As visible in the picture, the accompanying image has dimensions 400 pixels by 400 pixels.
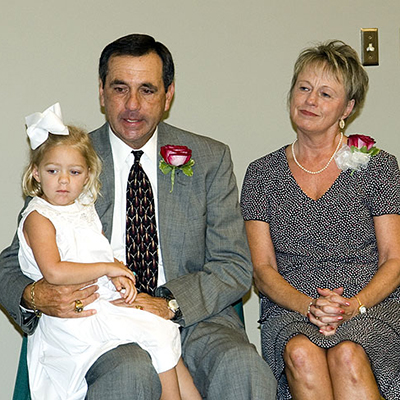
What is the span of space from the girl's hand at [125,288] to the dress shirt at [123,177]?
0.92 ft

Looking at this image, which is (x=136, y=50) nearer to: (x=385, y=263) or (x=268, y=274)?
(x=268, y=274)

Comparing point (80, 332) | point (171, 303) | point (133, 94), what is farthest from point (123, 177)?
point (80, 332)

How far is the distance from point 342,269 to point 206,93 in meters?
1.15

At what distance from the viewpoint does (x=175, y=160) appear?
117 inches

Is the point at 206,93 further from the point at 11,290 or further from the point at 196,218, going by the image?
the point at 11,290

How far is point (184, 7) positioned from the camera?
12.1 feet

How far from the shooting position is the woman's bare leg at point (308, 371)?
278cm

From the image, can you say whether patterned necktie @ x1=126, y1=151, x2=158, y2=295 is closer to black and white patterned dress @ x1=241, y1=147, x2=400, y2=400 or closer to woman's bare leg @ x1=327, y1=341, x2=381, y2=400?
black and white patterned dress @ x1=241, y1=147, x2=400, y2=400

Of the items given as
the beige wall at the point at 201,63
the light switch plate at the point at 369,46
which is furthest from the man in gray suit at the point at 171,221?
the light switch plate at the point at 369,46

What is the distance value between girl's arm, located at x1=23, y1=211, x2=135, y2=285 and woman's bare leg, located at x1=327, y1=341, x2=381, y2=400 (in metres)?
0.81

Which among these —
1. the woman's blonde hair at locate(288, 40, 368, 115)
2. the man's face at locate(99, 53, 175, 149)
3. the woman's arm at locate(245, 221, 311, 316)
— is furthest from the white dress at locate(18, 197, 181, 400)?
the woman's blonde hair at locate(288, 40, 368, 115)

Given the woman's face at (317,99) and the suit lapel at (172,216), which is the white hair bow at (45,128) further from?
the woman's face at (317,99)

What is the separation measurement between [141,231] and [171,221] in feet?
0.40

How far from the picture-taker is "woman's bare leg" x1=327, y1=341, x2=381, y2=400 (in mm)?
2727
